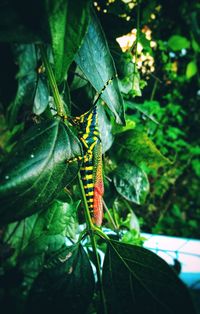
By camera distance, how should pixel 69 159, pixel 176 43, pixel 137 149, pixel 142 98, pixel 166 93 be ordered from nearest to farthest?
1. pixel 69 159
2. pixel 137 149
3. pixel 176 43
4. pixel 142 98
5. pixel 166 93

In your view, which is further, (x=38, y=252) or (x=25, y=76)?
(x=38, y=252)

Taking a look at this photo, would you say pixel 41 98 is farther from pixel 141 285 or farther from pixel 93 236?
pixel 141 285

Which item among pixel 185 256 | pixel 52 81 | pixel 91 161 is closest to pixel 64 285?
pixel 91 161

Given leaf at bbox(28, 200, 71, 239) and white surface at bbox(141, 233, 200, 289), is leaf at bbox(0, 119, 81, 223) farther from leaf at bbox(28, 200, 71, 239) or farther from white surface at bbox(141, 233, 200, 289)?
white surface at bbox(141, 233, 200, 289)

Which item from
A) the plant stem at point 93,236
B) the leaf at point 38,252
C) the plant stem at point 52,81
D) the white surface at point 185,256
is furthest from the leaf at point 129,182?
the white surface at point 185,256

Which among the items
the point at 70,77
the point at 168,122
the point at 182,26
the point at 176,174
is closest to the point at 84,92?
the point at 70,77

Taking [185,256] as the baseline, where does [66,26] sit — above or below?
above
